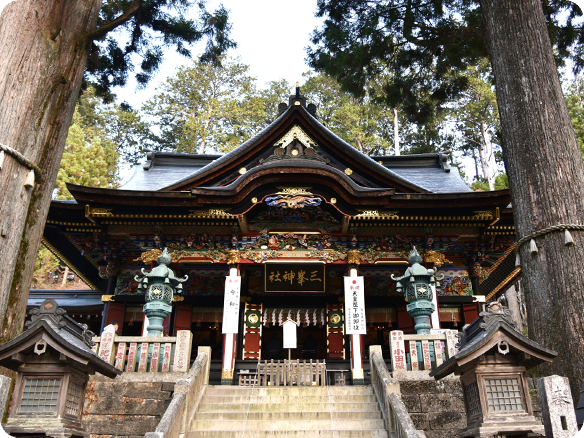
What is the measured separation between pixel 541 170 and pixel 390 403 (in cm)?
363

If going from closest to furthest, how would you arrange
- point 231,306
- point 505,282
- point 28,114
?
point 28,114 < point 231,306 < point 505,282

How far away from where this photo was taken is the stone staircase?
6305 mm

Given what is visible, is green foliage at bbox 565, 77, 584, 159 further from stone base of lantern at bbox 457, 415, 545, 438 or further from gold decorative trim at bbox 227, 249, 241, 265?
stone base of lantern at bbox 457, 415, 545, 438

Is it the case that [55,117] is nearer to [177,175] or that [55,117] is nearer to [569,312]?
[569,312]

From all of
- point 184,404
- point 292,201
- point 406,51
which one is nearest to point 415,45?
point 406,51

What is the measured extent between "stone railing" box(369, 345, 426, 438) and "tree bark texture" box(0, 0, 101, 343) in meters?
4.66

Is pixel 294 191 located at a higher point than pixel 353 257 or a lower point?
higher

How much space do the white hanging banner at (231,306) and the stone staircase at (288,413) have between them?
78.6 inches

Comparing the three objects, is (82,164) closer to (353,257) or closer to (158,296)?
(158,296)

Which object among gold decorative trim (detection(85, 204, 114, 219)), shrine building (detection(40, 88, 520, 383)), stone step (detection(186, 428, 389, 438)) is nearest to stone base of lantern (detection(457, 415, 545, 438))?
stone step (detection(186, 428, 389, 438))

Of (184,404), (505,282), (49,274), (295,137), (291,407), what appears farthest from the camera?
(49,274)

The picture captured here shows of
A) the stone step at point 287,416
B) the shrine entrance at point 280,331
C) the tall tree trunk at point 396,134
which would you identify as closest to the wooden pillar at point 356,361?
the shrine entrance at point 280,331

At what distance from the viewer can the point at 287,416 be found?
6.77 m

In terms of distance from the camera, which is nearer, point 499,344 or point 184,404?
point 499,344
